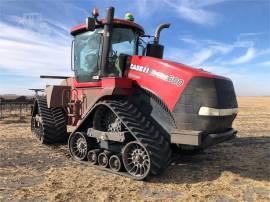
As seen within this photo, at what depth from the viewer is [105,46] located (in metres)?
7.82

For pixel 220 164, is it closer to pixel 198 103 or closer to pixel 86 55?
pixel 198 103

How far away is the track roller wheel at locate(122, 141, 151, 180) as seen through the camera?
6.53 meters

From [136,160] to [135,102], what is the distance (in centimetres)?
135

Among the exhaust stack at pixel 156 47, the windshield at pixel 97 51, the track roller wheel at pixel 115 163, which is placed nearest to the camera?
the track roller wheel at pixel 115 163

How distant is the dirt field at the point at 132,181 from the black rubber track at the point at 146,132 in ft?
1.44

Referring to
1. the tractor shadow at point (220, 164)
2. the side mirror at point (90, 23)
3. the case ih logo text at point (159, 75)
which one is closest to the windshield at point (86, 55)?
the side mirror at point (90, 23)

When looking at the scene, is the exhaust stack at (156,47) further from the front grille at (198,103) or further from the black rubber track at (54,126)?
the black rubber track at (54,126)

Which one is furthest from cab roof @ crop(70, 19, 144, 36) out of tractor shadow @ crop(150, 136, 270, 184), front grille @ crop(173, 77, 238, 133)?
tractor shadow @ crop(150, 136, 270, 184)

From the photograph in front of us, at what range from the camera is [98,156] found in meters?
7.55

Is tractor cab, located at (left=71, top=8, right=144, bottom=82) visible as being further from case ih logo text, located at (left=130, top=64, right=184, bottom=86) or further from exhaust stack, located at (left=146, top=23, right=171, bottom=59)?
case ih logo text, located at (left=130, top=64, right=184, bottom=86)

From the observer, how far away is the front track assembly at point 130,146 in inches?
253

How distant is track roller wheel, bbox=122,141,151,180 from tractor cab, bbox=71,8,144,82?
1.80 meters

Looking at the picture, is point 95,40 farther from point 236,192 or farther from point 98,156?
point 236,192

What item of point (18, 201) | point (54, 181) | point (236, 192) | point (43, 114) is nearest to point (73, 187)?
point (54, 181)
